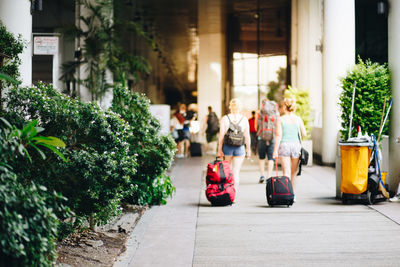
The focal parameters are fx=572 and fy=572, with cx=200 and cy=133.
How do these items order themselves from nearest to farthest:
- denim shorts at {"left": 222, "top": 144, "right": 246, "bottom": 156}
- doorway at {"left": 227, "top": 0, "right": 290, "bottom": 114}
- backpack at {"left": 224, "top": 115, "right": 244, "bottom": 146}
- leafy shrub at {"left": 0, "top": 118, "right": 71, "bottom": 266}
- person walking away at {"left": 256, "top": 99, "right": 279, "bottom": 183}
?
leafy shrub at {"left": 0, "top": 118, "right": 71, "bottom": 266} → backpack at {"left": 224, "top": 115, "right": 244, "bottom": 146} → denim shorts at {"left": 222, "top": 144, "right": 246, "bottom": 156} → person walking away at {"left": 256, "top": 99, "right": 279, "bottom": 183} → doorway at {"left": 227, "top": 0, "right": 290, "bottom": 114}

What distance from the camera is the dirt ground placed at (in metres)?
5.59

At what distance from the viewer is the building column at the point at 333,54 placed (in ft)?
50.5

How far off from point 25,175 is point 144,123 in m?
3.51

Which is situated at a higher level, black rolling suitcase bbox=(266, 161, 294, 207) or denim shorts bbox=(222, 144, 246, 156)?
denim shorts bbox=(222, 144, 246, 156)

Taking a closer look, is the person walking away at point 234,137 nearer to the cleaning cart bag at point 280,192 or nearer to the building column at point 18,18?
the cleaning cart bag at point 280,192

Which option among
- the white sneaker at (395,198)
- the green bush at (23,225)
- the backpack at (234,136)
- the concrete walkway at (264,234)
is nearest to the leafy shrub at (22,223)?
the green bush at (23,225)

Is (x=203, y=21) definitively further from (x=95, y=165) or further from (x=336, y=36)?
(x=95, y=165)

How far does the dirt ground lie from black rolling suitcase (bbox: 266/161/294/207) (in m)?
2.31

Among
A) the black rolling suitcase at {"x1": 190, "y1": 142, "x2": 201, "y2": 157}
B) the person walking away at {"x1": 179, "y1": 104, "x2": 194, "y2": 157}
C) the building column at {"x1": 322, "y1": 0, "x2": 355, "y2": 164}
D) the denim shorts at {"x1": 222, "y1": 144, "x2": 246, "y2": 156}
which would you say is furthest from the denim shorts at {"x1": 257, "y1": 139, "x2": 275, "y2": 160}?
the black rolling suitcase at {"x1": 190, "y1": 142, "x2": 201, "y2": 157}

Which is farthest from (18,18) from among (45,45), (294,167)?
(294,167)

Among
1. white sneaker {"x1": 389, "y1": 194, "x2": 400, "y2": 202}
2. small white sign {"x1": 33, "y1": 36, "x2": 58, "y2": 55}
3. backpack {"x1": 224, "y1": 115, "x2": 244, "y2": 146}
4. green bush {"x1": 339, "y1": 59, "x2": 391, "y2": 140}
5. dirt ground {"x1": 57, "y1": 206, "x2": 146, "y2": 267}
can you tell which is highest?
small white sign {"x1": 33, "y1": 36, "x2": 58, "y2": 55}

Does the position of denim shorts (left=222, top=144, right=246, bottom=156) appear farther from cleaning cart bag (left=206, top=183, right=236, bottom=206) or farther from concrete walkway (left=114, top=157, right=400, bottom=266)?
cleaning cart bag (left=206, top=183, right=236, bottom=206)

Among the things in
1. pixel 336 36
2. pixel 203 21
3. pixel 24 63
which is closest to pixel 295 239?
pixel 24 63

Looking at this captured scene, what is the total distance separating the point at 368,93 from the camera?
10352 mm
